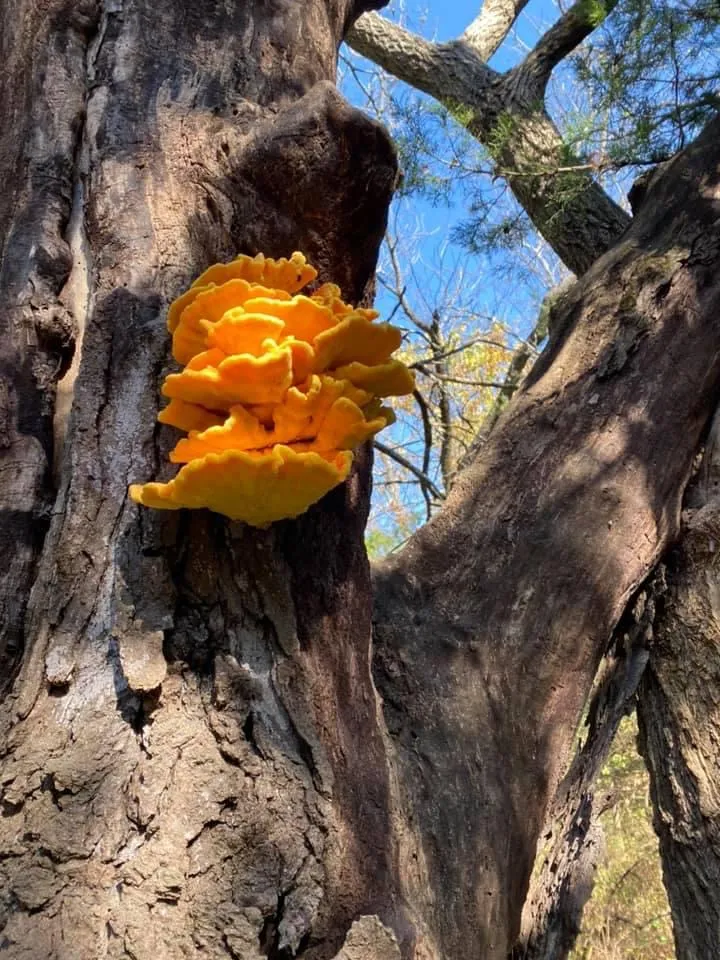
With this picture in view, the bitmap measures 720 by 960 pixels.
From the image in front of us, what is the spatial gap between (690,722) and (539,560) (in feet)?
1.92

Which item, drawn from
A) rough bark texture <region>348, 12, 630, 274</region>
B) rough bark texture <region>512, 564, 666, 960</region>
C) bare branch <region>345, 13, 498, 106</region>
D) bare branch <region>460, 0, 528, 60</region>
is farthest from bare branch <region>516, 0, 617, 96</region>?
rough bark texture <region>512, 564, 666, 960</region>

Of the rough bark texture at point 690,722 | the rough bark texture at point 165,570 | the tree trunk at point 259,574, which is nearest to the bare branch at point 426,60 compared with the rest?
the tree trunk at point 259,574

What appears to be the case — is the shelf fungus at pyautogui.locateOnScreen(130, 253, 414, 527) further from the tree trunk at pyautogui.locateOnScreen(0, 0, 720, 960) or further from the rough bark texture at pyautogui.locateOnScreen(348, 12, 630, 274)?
the rough bark texture at pyautogui.locateOnScreen(348, 12, 630, 274)

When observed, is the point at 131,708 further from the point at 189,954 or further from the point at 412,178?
the point at 412,178

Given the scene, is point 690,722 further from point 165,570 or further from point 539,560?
point 165,570

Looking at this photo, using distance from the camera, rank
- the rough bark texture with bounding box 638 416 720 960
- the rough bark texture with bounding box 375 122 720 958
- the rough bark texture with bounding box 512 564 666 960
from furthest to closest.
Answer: the rough bark texture with bounding box 638 416 720 960, the rough bark texture with bounding box 512 564 666 960, the rough bark texture with bounding box 375 122 720 958

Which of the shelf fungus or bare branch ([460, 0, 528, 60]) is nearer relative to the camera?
the shelf fungus

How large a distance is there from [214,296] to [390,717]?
889 mm

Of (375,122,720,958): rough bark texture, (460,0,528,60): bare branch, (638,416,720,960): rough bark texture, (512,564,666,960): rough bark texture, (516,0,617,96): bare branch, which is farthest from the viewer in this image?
(460,0,528,60): bare branch

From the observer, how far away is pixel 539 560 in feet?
6.28

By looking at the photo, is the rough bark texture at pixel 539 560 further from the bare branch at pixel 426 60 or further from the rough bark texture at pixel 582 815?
the bare branch at pixel 426 60

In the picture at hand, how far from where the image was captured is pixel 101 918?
112cm

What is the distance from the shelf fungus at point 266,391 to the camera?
Answer: 125 cm

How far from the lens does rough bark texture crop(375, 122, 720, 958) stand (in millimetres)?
1583
